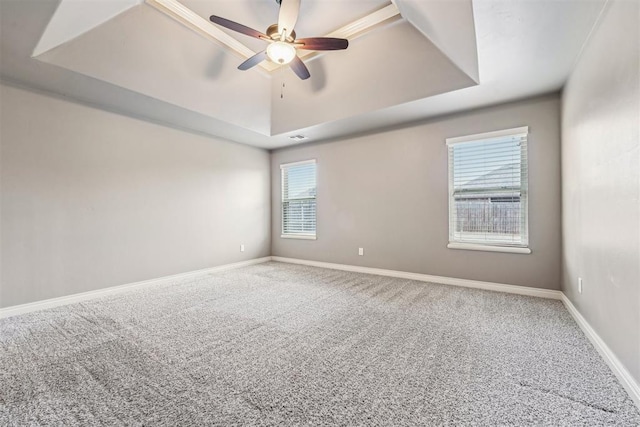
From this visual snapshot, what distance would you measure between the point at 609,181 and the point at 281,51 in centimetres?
279

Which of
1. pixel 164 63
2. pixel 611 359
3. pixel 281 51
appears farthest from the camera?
pixel 164 63

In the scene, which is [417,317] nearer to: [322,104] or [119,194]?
[322,104]

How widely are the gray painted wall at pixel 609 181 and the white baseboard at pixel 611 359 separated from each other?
0.16 feet

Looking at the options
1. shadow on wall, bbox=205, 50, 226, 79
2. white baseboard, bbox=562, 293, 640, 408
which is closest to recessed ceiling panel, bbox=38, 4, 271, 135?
shadow on wall, bbox=205, 50, 226, 79

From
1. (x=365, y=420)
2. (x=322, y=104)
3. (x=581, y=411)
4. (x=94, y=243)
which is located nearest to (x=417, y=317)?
(x=581, y=411)

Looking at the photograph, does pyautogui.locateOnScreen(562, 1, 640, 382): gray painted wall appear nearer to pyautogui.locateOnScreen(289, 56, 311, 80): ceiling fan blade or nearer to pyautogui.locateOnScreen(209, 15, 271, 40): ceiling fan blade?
pyautogui.locateOnScreen(289, 56, 311, 80): ceiling fan blade

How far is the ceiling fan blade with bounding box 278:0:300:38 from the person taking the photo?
2.25 metres

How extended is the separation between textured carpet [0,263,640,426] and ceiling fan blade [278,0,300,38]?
2.75 m

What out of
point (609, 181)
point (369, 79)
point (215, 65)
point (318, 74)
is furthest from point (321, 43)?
point (609, 181)

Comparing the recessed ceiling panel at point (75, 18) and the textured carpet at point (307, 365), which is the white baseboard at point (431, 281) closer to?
the textured carpet at point (307, 365)

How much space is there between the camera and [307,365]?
183 cm

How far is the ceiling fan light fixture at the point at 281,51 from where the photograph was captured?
2.54 meters

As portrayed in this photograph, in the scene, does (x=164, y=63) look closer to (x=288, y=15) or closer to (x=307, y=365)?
(x=288, y=15)

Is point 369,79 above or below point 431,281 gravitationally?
above
